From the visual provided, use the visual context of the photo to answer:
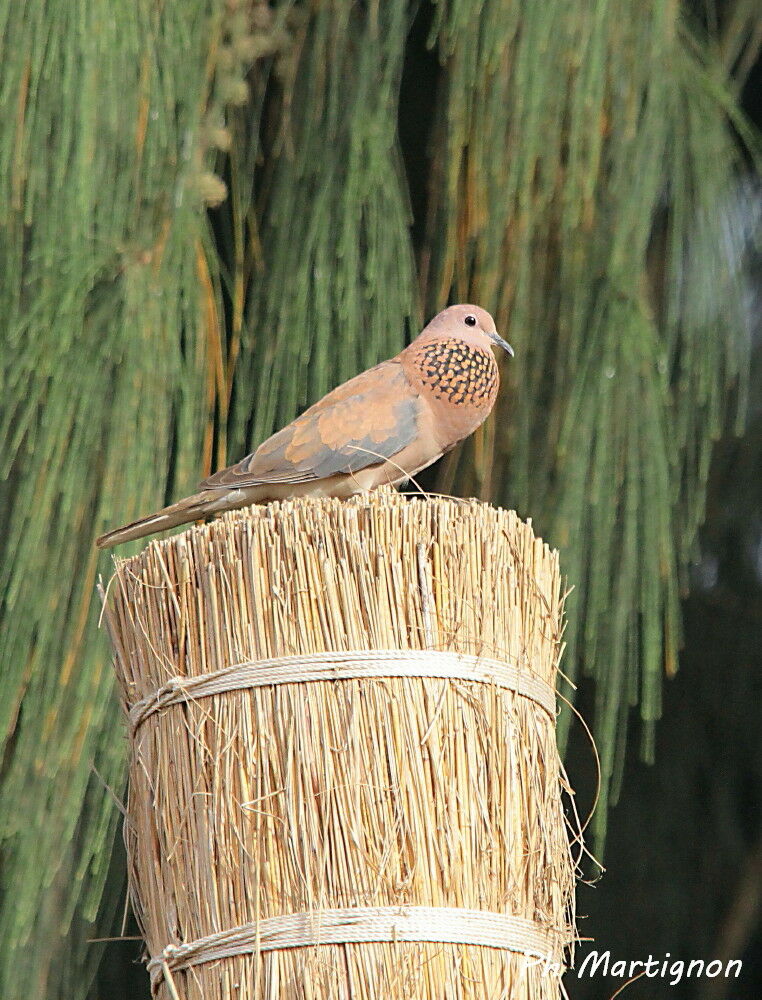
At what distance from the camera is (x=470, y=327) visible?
1723 millimetres

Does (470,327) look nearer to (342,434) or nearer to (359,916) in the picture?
(342,434)

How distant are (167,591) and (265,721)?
143 mm

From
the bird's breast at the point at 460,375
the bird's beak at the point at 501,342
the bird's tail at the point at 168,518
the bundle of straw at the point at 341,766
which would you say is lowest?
the bundle of straw at the point at 341,766

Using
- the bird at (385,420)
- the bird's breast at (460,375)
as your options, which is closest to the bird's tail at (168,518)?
the bird at (385,420)

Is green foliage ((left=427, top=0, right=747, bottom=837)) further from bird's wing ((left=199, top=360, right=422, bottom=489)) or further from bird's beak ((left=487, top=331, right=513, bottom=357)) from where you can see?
bird's wing ((left=199, top=360, right=422, bottom=489))

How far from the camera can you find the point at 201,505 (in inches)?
64.8

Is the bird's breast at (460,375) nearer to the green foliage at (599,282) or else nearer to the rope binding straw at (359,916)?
the green foliage at (599,282)

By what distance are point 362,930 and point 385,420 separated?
687 millimetres

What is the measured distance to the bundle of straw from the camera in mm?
1157

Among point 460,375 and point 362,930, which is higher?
point 460,375

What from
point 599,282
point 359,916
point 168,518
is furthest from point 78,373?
point 359,916

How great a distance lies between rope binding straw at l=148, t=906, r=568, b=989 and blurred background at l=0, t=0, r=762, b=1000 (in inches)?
18.3

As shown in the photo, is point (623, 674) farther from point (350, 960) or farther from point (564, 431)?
point (350, 960)

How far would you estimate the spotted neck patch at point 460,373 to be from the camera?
67.3 inches
